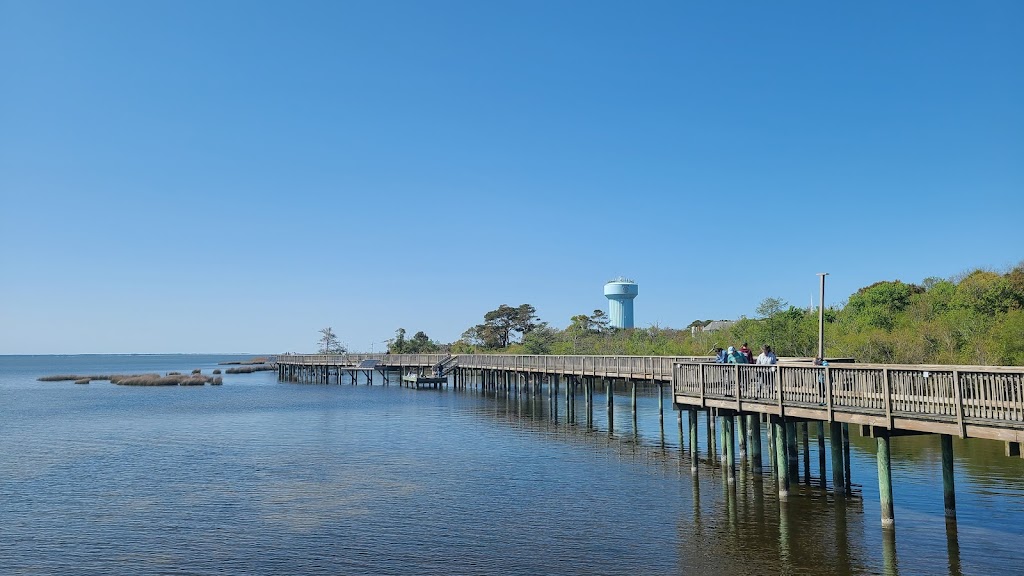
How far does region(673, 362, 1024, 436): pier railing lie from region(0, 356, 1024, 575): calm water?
9.66 ft

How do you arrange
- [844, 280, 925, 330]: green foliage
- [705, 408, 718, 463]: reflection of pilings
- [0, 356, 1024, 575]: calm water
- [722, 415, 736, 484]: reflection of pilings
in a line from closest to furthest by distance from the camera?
[0, 356, 1024, 575]: calm water, [722, 415, 736, 484]: reflection of pilings, [705, 408, 718, 463]: reflection of pilings, [844, 280, 925, 330]: green foliage

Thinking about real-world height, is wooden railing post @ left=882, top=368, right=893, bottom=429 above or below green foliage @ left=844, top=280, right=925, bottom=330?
below

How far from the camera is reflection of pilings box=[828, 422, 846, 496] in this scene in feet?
62.1

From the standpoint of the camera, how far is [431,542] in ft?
54.9

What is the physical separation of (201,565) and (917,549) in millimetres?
15517

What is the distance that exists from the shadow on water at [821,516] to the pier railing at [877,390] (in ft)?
9.13

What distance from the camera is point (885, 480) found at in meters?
16.6

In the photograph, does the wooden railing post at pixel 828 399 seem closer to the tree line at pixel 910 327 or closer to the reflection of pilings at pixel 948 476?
the reflection of pilings at pixel 948 476

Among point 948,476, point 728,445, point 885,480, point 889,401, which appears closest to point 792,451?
point 728,445

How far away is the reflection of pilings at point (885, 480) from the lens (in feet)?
53.9

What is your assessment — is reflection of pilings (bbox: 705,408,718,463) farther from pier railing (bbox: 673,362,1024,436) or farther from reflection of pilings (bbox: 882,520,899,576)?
reflection of pilings (bbox: 882,520,899,576)

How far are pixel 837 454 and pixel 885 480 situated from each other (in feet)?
9.14

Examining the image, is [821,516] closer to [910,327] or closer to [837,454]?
[837,454]

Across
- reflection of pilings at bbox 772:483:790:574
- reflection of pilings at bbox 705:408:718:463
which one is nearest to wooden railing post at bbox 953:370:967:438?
reflection of pilings at bbox 772:483:790:574
